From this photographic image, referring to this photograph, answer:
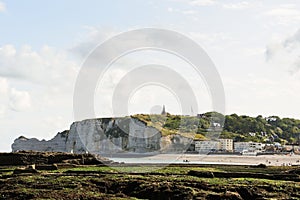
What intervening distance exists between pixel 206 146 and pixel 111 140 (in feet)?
84.4

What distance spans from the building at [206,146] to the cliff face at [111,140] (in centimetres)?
329

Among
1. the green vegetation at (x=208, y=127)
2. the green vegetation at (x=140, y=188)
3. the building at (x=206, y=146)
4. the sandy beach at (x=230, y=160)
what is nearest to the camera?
the green vegetation at (x=140, y=188)

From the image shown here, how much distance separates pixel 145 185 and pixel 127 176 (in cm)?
394

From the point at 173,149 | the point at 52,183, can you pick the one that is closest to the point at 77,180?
the point at 52,183

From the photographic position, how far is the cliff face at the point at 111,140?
480 ft

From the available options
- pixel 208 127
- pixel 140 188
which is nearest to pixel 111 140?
pixel 208 127

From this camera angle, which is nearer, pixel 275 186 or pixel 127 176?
pixel 275 186

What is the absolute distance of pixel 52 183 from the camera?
3434 centimetres

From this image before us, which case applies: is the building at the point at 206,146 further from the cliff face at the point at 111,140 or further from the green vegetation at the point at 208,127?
the cliff face at the point at 111,140

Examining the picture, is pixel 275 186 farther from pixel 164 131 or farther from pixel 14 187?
pixel 164 131

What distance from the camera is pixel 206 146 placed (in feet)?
493

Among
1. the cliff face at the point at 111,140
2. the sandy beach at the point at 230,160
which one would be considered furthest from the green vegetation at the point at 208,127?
the sandy beach at the point at 230,160

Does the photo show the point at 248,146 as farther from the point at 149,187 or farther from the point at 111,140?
the point at 149,187

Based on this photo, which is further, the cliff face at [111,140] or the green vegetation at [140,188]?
the cliff face at [111,140]
